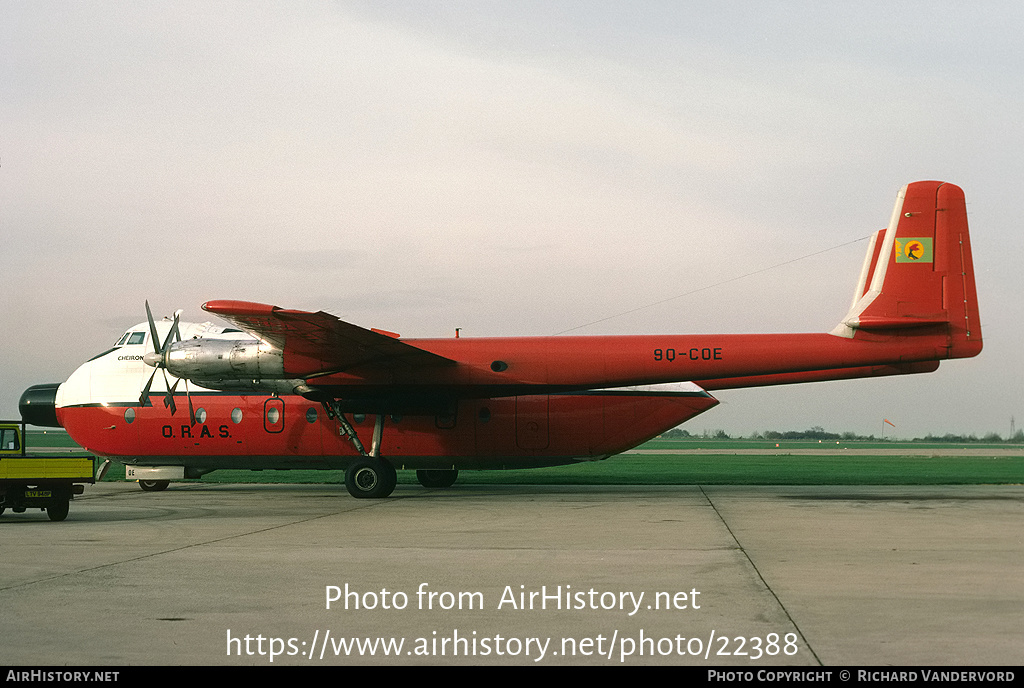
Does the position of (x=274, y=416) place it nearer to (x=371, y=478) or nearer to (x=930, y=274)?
(x=371, y=478)

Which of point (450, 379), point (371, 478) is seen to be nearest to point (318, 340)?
point (450, 379)

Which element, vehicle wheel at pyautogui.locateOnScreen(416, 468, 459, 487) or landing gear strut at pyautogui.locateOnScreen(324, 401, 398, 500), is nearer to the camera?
landing gear strut at pyautogui.locateOnScreen(324, 401, 398, 500)

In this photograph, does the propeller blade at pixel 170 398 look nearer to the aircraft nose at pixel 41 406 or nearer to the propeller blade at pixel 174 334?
the propeller blade at pixel 174 334

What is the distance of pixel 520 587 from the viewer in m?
9.43

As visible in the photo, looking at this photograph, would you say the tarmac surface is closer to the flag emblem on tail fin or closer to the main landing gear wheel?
the main landing gear wheel

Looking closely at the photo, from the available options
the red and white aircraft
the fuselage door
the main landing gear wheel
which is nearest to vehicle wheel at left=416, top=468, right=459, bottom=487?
the red and white aircraft

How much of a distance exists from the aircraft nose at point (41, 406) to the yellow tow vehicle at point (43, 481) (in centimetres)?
1033

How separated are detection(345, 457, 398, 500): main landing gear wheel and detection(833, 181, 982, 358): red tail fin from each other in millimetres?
11305

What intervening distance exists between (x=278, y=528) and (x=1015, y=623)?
11218 mm

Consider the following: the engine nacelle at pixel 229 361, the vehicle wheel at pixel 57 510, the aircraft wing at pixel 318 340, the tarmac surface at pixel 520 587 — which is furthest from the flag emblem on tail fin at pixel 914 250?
the vehicle wheel at pixel 57 510

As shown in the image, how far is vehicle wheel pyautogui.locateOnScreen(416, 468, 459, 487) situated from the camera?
2606 centimetres

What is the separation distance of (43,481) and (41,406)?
11.2 meters
